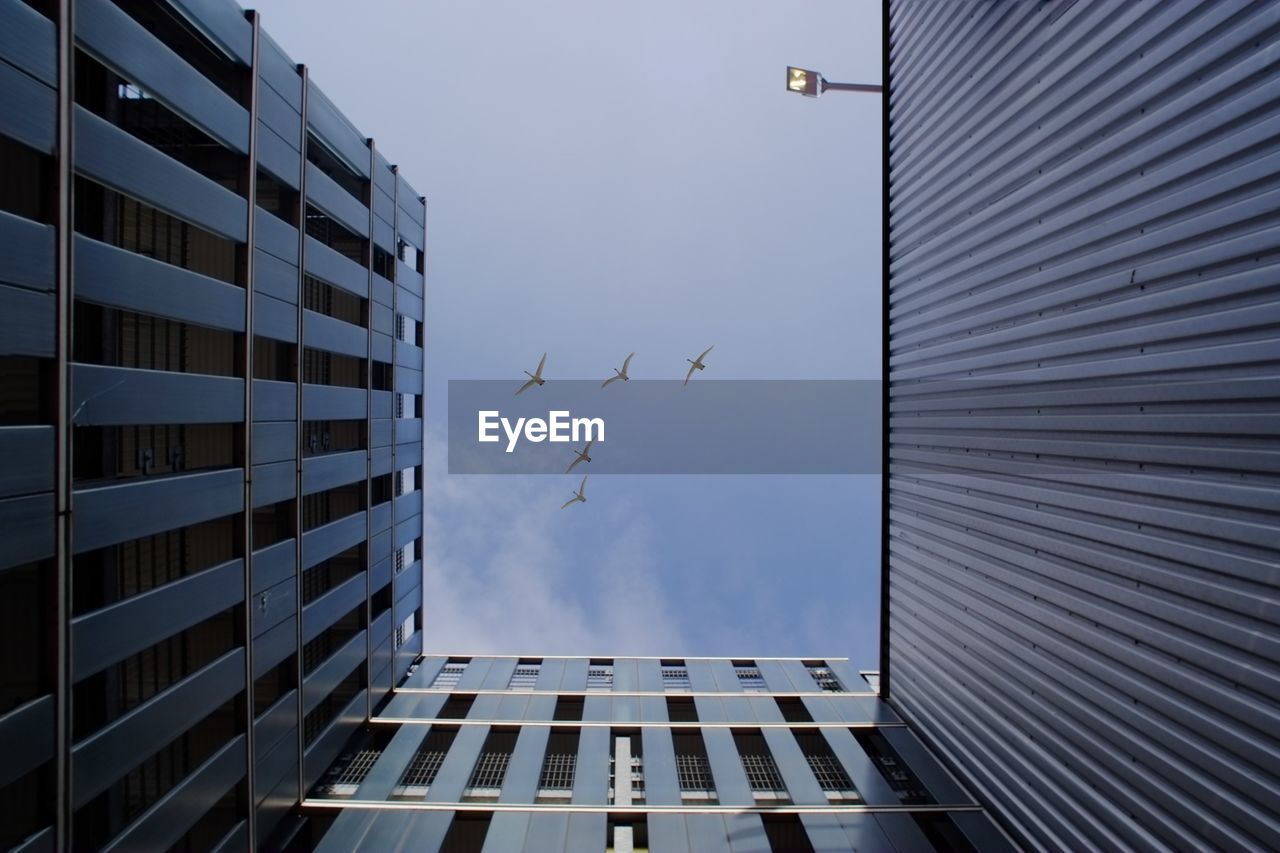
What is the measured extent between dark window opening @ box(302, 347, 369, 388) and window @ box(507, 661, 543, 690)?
12782mm

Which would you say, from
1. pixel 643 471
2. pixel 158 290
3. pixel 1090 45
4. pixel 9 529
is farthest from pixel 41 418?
pixel 1090 45

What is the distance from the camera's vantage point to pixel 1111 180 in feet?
33.1

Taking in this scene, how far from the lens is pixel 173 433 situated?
1173 cm

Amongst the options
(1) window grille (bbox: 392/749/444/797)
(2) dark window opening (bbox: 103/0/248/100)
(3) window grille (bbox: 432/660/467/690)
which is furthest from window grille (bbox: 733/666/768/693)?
(2) dark window opening (bbox: 103/0/248/100)

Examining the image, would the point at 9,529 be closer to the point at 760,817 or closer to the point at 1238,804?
the point at 760,817

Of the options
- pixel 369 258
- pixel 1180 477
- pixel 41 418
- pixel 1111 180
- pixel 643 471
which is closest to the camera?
pixel 41 418

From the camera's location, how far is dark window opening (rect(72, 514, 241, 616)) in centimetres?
945

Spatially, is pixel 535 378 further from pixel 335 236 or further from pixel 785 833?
pixel 785 833

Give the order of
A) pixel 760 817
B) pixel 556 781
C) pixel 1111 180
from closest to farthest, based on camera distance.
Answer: pixel 1111 180, pixel 760 817, pixel 556 781

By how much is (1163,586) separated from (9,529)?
57.9 ft

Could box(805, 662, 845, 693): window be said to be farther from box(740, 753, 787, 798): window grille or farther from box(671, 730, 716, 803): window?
box(671, 730, 716, 803): window

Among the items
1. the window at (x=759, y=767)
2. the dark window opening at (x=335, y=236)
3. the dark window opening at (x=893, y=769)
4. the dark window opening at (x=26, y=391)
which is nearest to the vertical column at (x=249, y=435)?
the dark window opening at (x=335, y=236)

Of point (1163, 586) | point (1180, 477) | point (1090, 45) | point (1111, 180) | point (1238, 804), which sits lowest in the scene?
point (1238, 804)

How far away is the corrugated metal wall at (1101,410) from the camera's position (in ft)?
26.3
